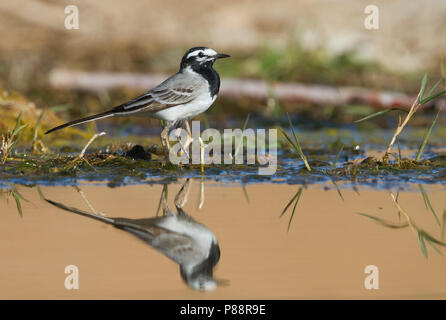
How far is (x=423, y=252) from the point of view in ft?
15.4

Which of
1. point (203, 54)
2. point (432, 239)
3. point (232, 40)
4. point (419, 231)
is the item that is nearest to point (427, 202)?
point (419, 231)

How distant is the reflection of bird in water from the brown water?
6cm

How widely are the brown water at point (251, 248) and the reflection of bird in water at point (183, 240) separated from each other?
6cm

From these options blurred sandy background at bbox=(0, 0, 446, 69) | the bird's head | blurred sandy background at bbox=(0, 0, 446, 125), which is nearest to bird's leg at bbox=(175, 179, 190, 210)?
the bird's head

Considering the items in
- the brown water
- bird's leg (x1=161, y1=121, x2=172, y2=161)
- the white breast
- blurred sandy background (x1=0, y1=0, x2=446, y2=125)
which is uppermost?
blurred sandy background (x1=0, y1=0, x2=446, y2=125)

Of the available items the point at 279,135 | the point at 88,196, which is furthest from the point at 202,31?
the point at 88,196

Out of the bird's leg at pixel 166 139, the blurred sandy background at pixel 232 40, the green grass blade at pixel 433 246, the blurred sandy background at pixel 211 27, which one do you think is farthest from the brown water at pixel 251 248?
the blurred sandy background at pixel 211 27

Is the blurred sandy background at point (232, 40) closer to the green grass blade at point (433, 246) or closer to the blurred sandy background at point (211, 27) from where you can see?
the blurred sandy background at point (211, 27)

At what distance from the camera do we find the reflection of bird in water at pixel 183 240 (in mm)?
4363

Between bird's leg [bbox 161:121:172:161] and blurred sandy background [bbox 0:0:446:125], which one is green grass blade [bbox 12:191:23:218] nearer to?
bird's leg [bbox 161:121:172:161]

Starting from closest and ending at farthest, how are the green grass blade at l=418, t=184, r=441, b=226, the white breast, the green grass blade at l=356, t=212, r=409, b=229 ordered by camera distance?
the green grass blade at l=356, t=212, r=409, b=229 < the green grass blade at l=418, t=184, r=441, b=226 < the white breast

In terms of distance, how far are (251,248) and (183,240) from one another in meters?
0.46

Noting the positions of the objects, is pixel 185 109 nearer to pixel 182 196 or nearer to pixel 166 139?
pixel 166 139

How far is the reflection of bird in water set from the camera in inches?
172
